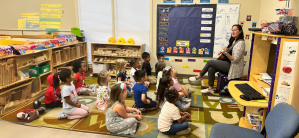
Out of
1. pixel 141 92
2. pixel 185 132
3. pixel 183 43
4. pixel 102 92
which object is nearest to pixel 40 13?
pixel 102 92

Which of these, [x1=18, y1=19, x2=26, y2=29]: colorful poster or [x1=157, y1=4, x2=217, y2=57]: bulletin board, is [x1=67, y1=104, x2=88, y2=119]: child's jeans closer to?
[x1=157, y1=4, x2=217, y2=57]: bulletin board

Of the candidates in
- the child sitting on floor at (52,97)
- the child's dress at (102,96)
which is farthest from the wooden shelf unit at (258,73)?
the child sitting on floor at (52,97)

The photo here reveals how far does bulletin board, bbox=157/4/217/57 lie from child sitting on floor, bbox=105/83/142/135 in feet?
9.71

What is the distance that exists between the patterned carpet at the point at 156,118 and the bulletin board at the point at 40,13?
2.97 metres

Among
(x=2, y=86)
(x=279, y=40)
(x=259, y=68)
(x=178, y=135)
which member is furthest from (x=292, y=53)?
(x=2, y=86)

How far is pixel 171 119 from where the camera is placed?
2674mm

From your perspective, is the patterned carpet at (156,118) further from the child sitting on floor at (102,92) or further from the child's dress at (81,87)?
the child's dress at (81,87)

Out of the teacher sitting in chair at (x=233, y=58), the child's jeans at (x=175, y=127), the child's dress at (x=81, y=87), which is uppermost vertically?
the teacher sitting in chair at (x=233, y=58)

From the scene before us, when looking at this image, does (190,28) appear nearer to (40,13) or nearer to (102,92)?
(102,92)

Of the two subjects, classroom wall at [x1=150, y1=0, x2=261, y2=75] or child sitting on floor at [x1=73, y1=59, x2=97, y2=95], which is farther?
classroom wall at [x1=150, y1=0, x2=261, y2=75]

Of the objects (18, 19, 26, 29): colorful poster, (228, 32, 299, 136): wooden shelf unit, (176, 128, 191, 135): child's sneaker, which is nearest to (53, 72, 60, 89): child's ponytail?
(176, 128, 191, 135): child's sneaker

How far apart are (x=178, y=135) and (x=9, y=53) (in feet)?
10.2

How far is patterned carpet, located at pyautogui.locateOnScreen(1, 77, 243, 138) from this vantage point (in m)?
2.88

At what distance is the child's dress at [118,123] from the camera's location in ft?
9.11
